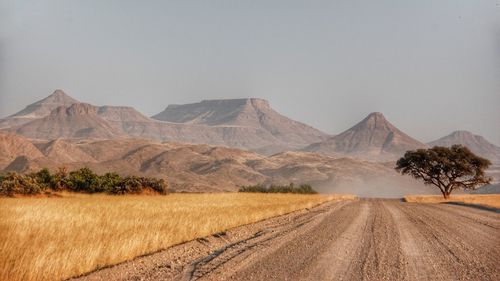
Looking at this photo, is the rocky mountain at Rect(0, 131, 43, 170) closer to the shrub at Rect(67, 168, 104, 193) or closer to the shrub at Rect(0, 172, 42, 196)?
the shrub at Rect(67, 168, 104, 193)

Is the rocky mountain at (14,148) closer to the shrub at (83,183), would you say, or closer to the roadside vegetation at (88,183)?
the roadside vegetation at (88,183)

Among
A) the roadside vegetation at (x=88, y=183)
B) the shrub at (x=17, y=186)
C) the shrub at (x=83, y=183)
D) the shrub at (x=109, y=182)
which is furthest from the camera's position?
the shrub at (x=109, y=182)

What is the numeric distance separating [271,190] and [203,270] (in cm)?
6751

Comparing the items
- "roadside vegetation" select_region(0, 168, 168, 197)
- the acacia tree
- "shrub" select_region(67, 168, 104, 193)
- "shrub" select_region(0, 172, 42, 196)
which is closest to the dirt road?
"shrub" select_region(0, 172, 42, 196)

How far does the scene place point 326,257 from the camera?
11266 millimetres

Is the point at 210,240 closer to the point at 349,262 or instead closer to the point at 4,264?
the point at 349,262

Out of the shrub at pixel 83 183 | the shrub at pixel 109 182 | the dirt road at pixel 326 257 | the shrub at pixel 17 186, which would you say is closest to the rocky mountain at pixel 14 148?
the shrub at pixel 109 182

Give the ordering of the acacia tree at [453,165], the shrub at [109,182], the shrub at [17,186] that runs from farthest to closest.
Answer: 1. the acacia tree at [453,165]
2. the shrub at [109,182]
3. the shrub at [17,186]

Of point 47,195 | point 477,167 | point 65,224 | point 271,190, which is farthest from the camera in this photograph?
point 271,190

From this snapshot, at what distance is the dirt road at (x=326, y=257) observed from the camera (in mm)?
9477

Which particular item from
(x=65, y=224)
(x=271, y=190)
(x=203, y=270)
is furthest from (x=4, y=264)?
(x=271, y=190)

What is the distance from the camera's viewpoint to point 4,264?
891 centimetres

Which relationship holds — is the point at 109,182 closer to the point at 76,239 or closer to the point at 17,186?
the point at 17,186

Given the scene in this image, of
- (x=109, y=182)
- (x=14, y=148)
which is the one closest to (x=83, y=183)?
(x=109, y=182)
